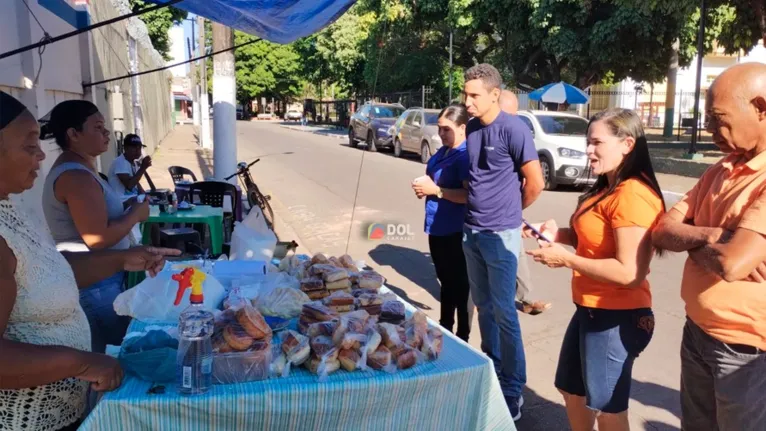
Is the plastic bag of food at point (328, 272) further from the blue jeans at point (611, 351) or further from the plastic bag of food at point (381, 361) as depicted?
the blue jeans at point (611, 351)

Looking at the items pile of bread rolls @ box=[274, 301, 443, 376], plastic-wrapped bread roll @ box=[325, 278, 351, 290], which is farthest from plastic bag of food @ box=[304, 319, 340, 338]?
plastic-wrapped bread roll @ box=[325, 278, 351, 290]

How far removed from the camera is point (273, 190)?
42.7ft

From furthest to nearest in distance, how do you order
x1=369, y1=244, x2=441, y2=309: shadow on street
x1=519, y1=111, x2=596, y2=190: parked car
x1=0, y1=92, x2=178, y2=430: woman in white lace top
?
x1=519, y1=111, x2=596, y2=190: parked car < x1=369, y1=244, x2=441, y2=309: shadow on street < x1=0, y1=92, x2=178, y2=430: woman in white lace top

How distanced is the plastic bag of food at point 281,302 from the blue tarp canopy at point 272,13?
2.28 m

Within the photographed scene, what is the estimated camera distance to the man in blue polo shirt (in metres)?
3.35

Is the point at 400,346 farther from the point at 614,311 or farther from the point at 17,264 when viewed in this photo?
the point at 17,264

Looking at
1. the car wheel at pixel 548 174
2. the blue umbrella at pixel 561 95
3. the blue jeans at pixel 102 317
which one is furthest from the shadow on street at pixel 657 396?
the blue umbrella at pixel 561 95

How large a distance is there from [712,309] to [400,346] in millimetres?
1146

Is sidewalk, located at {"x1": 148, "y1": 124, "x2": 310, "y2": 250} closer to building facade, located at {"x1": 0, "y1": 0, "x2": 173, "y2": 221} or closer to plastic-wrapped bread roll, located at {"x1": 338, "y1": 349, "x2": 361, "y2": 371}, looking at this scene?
building facade, located at {"x1": 0, "y1": 0, "x2": 173, "y2": 221}

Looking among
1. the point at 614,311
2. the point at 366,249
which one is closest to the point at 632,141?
the point at 614,311

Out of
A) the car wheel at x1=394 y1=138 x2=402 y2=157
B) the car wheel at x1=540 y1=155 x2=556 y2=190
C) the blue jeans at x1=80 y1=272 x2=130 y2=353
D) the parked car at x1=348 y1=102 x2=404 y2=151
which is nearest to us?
the blue jeans at x1=80 y1=272 x2=130 y2=353

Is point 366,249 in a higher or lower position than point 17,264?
lower

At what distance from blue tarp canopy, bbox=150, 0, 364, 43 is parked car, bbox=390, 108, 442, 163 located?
1098cm

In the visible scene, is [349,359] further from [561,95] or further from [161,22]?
[161,22]
